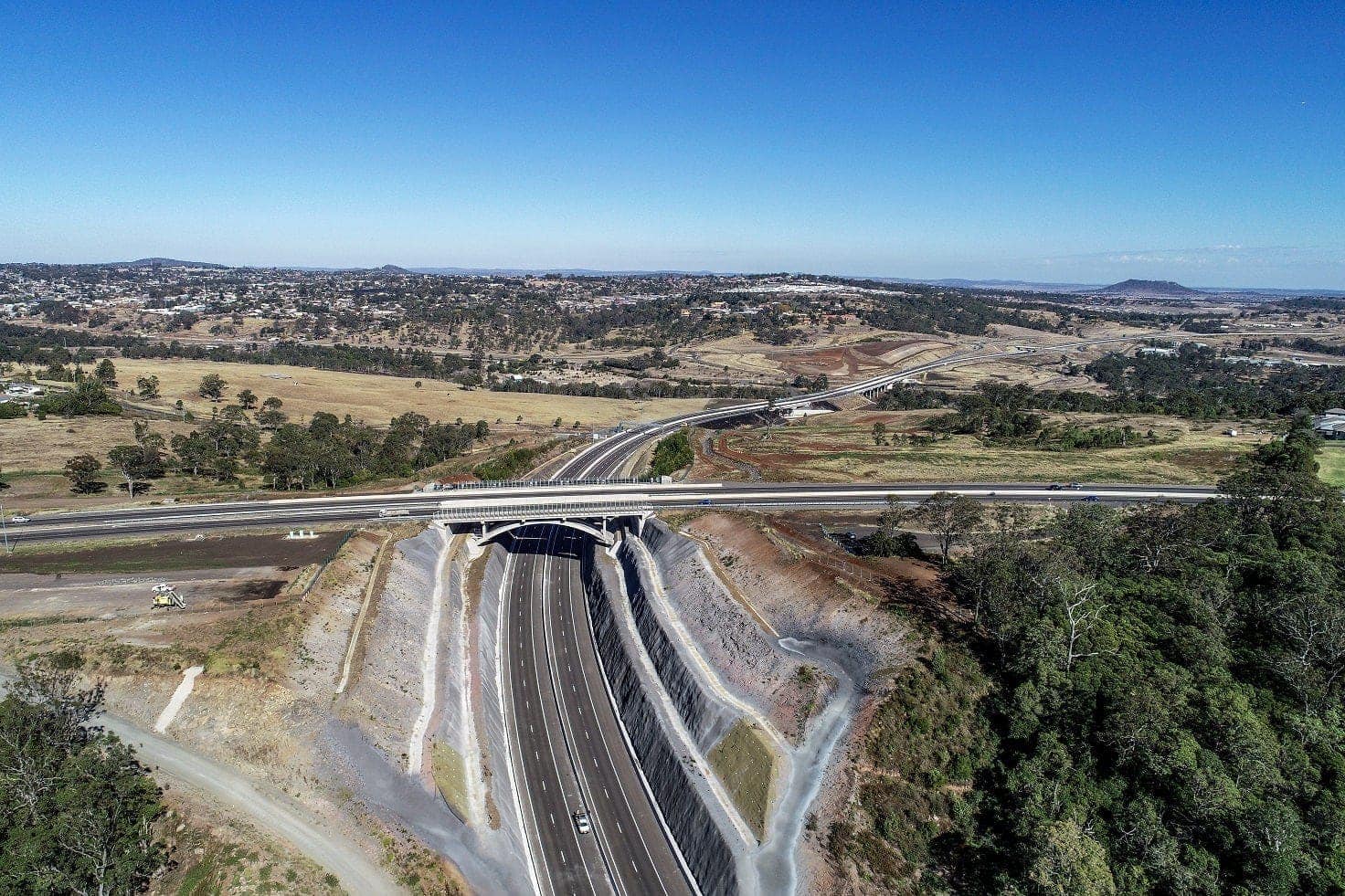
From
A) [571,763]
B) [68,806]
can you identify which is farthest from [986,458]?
[68,806]

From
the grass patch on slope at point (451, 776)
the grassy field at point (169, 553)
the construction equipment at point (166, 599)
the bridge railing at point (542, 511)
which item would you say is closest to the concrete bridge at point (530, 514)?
the bridge railing at point (542, 511)

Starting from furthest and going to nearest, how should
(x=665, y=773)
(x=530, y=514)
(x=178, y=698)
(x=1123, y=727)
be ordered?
1. (x=530, y=514)
2. (x=665, y=773)
3. (x=178, y=698)
4. (x=1123, y=727)

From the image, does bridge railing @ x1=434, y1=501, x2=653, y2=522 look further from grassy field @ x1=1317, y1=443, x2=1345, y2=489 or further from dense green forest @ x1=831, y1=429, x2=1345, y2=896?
grassy field @ x1=1317, y1=443, x2=1345, y2=489

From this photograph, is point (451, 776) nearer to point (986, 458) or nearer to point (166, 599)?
point (166, 599)

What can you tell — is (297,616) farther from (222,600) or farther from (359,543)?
(359,543)

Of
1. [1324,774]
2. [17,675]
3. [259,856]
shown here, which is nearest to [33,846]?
Answer: [259,856]

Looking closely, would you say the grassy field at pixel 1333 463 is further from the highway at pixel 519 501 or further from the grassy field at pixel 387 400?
the grassy field at pixel 387 400

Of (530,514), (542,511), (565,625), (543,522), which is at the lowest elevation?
(565,625)

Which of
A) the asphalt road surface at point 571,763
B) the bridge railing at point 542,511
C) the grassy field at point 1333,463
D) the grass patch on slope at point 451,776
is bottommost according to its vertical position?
the asphalt road surface at point 571,763
